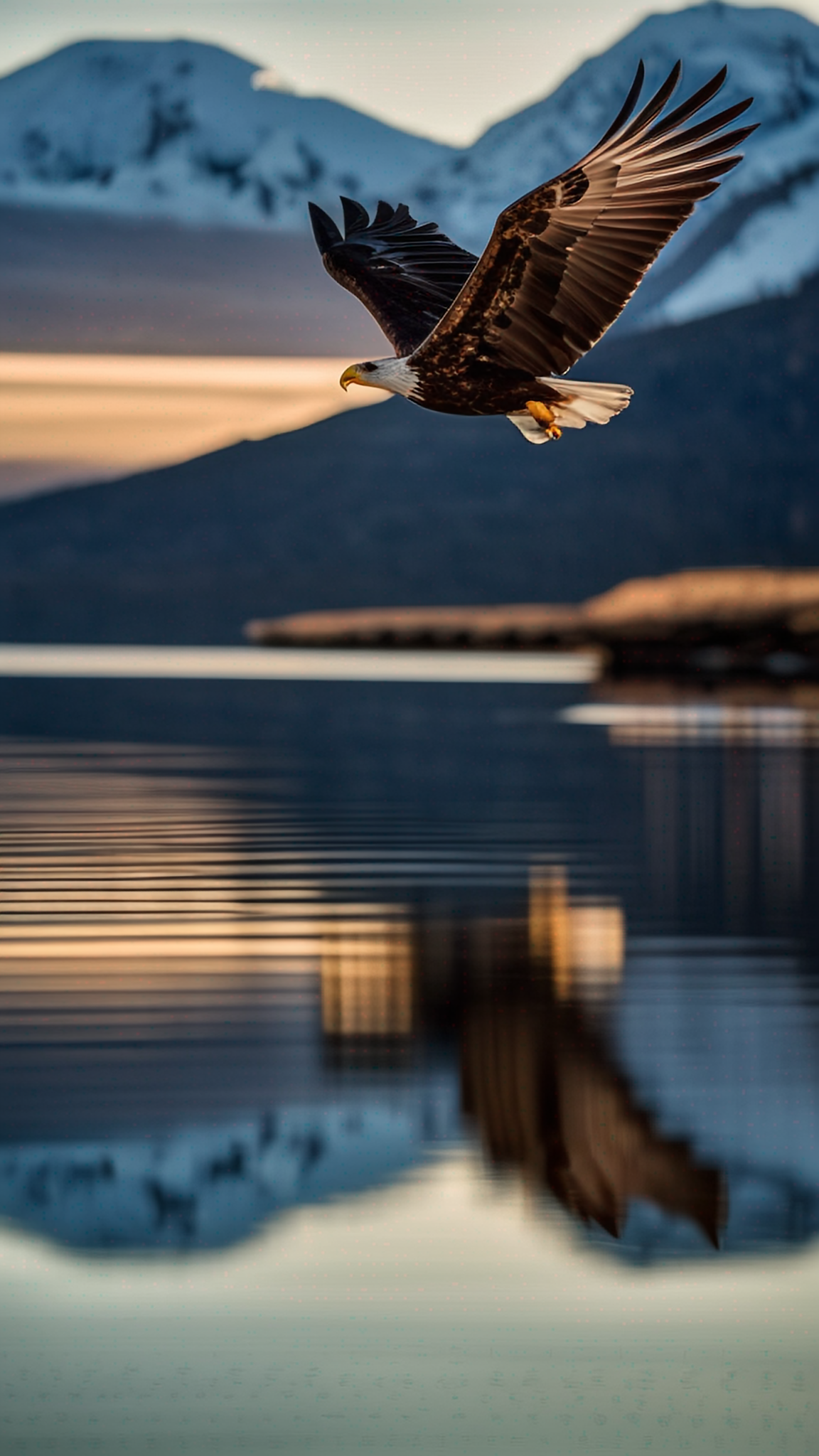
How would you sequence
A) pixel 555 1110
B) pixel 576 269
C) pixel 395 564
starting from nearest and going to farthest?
pixel 555 1110 < pixel 576 269 < pixel 395 564

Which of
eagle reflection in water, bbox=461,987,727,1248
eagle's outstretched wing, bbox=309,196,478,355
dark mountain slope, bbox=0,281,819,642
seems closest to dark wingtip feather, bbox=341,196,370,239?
eagle's outstretched wing, bbox=309,196,478,355

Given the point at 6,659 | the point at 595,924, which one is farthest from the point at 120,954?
the point at 6,659

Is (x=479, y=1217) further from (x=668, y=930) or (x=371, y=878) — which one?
(x=371, y=878)

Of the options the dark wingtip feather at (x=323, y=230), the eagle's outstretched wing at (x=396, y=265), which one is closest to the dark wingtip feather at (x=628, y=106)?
the eagle's outstretched wing at (x=396, y=265)

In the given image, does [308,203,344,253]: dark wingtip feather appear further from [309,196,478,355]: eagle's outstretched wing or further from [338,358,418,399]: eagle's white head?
[338,358,418,399]: eagle's white head

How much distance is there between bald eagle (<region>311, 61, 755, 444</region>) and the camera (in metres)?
8.30

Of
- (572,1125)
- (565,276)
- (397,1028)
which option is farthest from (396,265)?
(572,1125)

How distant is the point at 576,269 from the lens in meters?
9.11

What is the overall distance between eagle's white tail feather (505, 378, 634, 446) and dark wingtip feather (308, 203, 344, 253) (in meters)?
2.57

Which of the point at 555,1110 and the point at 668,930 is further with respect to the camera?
the point at 668,930

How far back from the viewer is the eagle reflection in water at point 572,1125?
5422mm

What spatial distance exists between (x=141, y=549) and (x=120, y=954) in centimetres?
18280

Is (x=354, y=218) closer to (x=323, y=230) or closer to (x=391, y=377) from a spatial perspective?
(x=323, y=230)

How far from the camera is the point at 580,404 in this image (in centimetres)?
965
